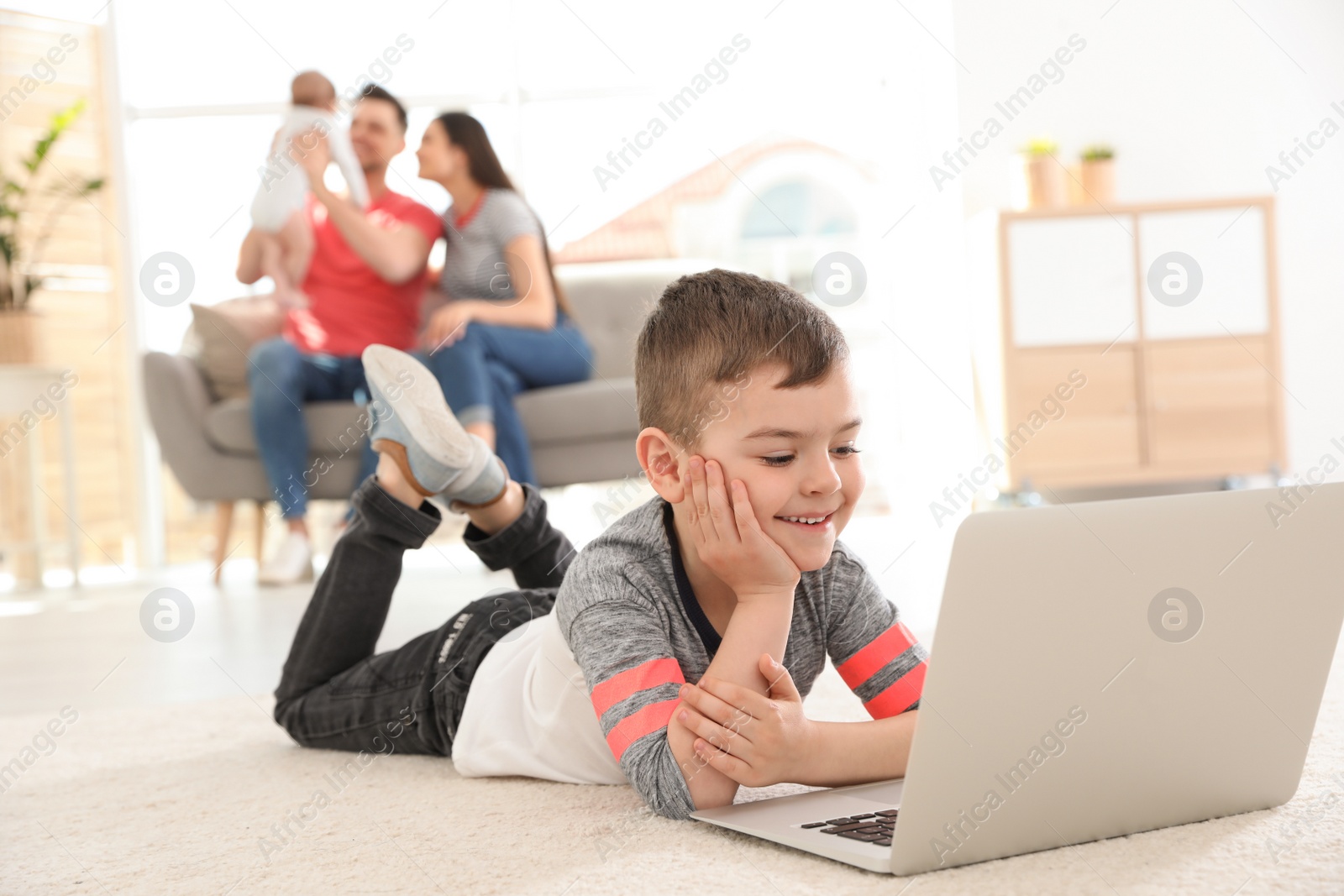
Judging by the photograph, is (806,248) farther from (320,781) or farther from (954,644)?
(954,644)

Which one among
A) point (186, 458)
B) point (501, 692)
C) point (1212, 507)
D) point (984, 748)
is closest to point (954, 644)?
point (984, 748)

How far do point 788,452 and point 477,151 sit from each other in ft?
6.58

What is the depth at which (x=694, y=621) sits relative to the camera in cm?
94

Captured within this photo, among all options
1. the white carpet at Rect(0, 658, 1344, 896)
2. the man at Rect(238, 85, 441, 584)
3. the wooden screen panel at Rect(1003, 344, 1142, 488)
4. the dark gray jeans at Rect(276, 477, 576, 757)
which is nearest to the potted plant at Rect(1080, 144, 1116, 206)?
the wooden screen panel at Rect(1003, 344, 1142, 488)

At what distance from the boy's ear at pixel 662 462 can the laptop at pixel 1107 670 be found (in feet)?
0.88

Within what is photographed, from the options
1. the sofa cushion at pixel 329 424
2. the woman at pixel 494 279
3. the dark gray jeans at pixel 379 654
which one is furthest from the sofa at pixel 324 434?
the dark gray jeans at pixel 379 654

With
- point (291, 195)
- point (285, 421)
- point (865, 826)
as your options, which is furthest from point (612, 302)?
point (865, 826)

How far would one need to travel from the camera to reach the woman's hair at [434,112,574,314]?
8.72 feet

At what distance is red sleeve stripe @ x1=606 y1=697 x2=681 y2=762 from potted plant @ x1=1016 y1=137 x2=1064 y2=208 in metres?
2.79

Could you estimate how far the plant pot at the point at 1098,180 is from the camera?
3309 millimetres

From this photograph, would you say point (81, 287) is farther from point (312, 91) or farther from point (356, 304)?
point (356, 304)

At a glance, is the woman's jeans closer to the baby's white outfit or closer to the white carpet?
the baby's white outfit

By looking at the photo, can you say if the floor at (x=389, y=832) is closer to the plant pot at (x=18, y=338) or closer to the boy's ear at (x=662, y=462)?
the boy's ear at (x=662, y=462)

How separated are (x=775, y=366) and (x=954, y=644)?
0.29 meters
